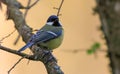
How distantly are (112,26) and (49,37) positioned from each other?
1.48 m

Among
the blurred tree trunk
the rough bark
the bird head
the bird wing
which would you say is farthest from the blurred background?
the blurred tree trunk

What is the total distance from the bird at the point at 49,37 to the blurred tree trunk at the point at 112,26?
1.23 meters

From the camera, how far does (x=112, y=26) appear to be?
1.07 metres

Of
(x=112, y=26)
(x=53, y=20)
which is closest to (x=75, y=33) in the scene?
(x=53, y=20)

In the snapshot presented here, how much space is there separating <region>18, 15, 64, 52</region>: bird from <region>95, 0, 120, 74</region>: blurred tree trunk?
1227 mm

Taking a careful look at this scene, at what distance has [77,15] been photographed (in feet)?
17.2

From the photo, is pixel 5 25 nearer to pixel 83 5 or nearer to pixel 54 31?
pixel 83 5

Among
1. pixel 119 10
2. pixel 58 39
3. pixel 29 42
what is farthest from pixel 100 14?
pixel 58 39

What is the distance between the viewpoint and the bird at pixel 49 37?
238 centimetres

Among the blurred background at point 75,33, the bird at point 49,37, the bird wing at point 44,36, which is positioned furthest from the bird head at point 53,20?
the blurred background at point 75,33

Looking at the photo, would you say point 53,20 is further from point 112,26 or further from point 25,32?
point 112,26

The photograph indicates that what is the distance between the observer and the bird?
7.82 feet

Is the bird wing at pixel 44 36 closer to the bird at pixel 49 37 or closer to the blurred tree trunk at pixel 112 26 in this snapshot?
the bird at pixel 49 37

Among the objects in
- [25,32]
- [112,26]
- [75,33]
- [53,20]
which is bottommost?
[75,33]
